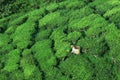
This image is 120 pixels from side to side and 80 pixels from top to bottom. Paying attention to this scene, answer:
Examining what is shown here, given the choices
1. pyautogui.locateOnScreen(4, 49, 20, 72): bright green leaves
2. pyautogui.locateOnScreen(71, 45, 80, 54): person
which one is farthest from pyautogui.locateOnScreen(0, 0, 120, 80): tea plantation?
pyautogui.locateOnScreen(71, 45, 80, 54): person

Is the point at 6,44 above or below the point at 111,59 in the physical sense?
below

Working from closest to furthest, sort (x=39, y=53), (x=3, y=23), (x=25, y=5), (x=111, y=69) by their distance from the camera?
(x=111, y=69) < (x=39, y=53) < (x=3, y=23) < (x=25, y=5)

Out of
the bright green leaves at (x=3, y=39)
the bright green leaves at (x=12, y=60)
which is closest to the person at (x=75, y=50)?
the bright green leaves at (x=12, y=60)

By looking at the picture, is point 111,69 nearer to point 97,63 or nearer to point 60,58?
point 97,63

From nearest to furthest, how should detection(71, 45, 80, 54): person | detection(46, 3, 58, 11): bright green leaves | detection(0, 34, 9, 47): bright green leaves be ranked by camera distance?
detection(71, 45, 80, 54): person < detection(0, 34, 9, 47): bright green leaves < detection(46, 3, 58, 11): bright green leaves

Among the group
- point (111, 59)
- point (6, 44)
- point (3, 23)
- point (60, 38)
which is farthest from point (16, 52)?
point (111, 59)

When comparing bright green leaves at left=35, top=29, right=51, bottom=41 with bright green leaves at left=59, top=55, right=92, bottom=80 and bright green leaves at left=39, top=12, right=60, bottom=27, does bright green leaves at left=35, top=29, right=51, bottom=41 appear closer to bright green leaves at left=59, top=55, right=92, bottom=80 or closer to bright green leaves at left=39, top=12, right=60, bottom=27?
bright green leaves at left=39, top=12, right=60, bottom=27

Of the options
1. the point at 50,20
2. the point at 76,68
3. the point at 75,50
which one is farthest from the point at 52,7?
the point at 76,68
